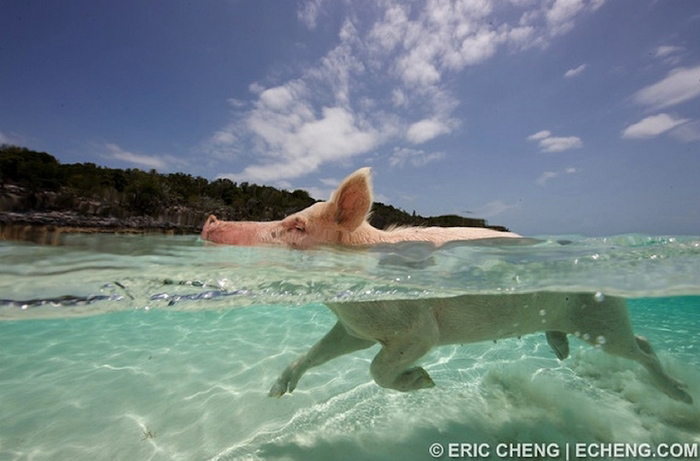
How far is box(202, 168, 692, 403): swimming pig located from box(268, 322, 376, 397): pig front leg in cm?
1

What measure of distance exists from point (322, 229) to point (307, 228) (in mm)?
180

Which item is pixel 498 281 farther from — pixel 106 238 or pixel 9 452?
pixel 106 238

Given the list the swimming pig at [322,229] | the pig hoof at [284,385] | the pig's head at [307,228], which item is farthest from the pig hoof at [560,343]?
the pig hoof at [284,385]

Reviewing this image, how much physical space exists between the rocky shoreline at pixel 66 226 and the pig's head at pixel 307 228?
3.21 meters

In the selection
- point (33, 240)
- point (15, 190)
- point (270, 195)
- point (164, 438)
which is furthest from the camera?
point (270, 195)

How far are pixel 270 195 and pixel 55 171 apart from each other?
213 inches

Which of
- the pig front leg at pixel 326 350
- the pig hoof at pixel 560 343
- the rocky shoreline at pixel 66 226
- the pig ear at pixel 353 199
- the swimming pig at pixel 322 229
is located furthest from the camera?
the rocky shoreline at pixel 66 226

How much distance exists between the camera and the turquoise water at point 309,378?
157 inches

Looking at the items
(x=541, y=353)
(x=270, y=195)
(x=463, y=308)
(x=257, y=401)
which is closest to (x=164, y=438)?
(x=257, y=401)

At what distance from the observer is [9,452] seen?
375 cm

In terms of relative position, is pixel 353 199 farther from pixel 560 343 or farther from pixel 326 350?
pixel 560 343

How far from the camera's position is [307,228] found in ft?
12.6

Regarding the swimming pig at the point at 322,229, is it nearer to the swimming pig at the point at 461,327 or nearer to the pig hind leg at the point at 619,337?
the swimming pig at the point at 461,327

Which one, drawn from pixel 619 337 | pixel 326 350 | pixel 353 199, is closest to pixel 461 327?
pixel 326 350
